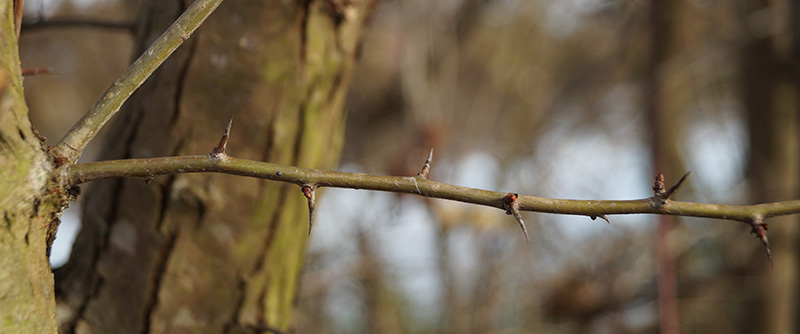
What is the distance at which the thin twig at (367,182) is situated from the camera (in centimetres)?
62

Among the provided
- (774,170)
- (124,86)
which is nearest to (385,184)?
(124,86)

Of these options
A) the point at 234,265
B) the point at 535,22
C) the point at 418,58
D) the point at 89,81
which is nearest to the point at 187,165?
the point at 234,265

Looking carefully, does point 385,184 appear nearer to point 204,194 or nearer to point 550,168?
point 204,194

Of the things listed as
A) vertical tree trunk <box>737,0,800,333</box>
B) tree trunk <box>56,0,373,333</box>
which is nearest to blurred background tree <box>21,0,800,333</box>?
vertical tree trunk <box>737,0,800,333</box>

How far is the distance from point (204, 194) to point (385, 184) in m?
0.54

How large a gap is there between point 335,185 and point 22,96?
387 millimetres

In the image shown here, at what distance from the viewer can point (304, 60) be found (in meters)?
1.10

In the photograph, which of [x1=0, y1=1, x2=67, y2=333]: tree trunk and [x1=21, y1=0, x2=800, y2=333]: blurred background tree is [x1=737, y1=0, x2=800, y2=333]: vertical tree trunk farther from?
[x1=0, y1=1, x2=67, y2=333]: tree trunk

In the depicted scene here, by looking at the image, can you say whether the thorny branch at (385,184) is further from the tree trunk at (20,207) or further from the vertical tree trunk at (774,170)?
the vertical tree trunk at (774,170)

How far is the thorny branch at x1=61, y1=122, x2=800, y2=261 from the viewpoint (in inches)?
24.6

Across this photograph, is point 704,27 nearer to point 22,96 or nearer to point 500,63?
point 500,63

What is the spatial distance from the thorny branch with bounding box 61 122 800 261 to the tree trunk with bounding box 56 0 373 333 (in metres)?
0.42

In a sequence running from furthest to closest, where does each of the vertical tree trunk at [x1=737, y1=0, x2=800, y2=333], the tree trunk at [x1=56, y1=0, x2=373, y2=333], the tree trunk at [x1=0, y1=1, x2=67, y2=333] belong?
1. the vertical tree trunk at [x1=737, y1=0, x2=800, y2=333]
2. the tree trunk at [x1=56, y1=0, x2=373, y2=333]
3. the tree trunk at [x1=0, y1=1, x2=67, y2=333]

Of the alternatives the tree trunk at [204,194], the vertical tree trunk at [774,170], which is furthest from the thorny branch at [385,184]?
the vertical tree trunk at [774,170]
